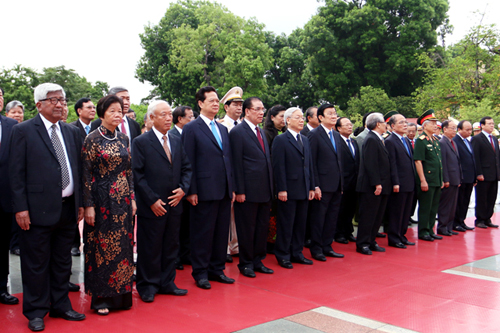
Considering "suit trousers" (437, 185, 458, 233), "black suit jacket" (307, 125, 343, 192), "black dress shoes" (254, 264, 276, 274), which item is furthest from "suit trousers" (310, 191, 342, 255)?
"suit trousers" (437, 185, 458, 233)

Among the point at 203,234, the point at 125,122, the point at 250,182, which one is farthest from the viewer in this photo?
the point at 125,122

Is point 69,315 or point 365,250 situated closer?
point 69,315

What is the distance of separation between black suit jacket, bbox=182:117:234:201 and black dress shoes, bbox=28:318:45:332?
6.01ft

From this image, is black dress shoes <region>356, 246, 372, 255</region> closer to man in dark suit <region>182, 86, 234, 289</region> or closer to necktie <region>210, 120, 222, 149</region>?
man in dark suit <region>182, 86, 234, 289</region>

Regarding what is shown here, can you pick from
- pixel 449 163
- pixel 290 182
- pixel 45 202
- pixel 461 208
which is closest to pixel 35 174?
pixel 45 202

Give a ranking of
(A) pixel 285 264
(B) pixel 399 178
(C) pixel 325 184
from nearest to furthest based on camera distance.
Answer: (A) pixel 285 264
(C) pixel 325 184
(B) pixel 399 178

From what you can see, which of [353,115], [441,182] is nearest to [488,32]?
[353,115]

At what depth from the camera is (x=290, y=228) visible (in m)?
5.68

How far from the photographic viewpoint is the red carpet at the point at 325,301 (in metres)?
3.71

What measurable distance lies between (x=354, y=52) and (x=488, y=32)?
13379mm

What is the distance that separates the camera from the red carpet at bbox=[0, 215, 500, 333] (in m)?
3.71

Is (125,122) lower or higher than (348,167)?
higher

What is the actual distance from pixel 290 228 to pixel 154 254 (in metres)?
1.95

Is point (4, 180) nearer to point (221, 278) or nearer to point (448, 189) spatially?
point (221, 278)
